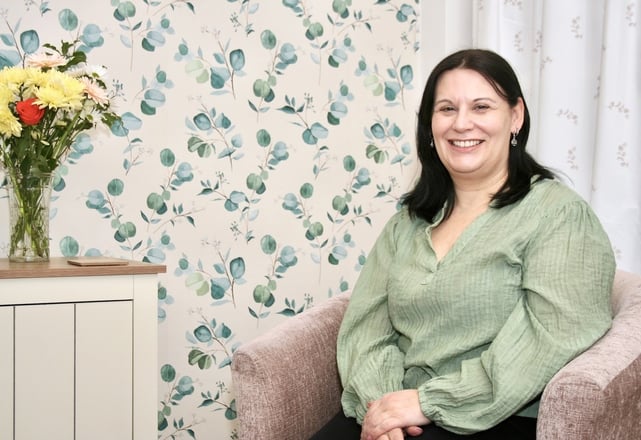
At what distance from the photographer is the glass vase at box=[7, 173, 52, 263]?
6.97 feet

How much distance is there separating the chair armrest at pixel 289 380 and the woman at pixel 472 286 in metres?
0.06

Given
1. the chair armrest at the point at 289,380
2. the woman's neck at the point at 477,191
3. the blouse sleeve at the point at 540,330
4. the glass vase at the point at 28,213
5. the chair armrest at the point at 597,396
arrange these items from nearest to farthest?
the chair armrest at the point at 597,396
the blouse sleeve at the point at 540,330
the chair armrest at the point at 289,380
the woman's neck at the point at 477,191
the glass vase at the point at 28,213

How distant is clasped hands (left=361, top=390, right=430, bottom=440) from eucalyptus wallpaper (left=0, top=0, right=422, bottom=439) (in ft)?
3.54

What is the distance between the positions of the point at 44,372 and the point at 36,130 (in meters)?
0.64

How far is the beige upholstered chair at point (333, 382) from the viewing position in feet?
4.50

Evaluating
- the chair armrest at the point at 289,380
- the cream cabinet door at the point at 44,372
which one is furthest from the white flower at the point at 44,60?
the chair armrest at the point at 289,380

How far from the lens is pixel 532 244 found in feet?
5.43

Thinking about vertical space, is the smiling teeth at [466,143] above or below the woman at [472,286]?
above

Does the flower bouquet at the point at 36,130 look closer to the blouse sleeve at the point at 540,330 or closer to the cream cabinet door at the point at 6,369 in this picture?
the cream cabinet door at the point at 6,369

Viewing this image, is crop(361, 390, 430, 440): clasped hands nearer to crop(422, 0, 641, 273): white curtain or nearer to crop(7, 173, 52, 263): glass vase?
crop(422, 0, 641, 273): white curtain

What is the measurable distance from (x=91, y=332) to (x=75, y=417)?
0.22 meters

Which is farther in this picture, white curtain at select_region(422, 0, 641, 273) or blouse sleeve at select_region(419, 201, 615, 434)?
white curtain at select_region(422, 0, 641, 273)

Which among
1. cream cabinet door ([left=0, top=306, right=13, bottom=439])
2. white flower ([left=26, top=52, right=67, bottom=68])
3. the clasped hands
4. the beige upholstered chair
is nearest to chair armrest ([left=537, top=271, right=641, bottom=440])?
the beige upholstered chair

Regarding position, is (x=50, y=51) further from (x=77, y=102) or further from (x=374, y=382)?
(x=374, y=382)
